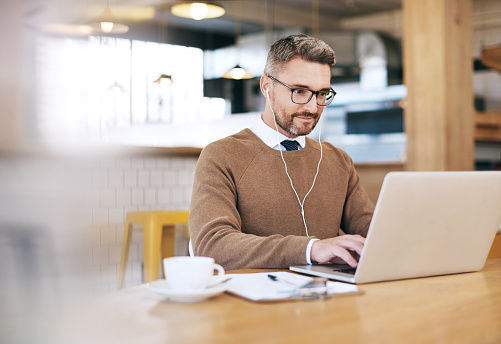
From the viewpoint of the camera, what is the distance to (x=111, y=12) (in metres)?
4.69

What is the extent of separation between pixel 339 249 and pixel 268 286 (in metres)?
0.25

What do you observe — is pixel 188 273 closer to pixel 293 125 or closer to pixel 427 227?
pixel 427 227

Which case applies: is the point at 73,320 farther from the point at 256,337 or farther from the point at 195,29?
the point at 195,29

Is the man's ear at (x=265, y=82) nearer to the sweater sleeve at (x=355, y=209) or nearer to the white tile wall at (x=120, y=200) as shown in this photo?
the sweater sleeve at (x=355, y=209)

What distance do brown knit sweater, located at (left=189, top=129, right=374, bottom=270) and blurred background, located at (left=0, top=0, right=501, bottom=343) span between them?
5.79 feet

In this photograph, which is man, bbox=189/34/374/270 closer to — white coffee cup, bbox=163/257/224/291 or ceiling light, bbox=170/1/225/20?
white coffee cup, bbox=163/257/224/291

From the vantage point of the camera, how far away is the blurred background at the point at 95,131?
3.43 metres

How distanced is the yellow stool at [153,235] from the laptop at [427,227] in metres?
2.09

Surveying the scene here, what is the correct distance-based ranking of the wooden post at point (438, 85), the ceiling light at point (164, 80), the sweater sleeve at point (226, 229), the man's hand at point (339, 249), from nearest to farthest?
1. the man's hand at point (339, 249)
2. the sweater sleeve at point (226, 229)
3. the wooden post at point (438, 85)
4. the ceiling light at point (164, 80)

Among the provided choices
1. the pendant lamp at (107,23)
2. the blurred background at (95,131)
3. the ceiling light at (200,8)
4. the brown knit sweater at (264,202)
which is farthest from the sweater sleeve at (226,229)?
the ceiling light at (200,8)

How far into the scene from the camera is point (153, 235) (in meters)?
3.37

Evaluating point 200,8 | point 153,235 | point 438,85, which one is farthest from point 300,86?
point 200,8

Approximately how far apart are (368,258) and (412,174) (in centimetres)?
19

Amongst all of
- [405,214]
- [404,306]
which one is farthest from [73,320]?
[405,214]
